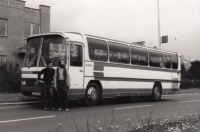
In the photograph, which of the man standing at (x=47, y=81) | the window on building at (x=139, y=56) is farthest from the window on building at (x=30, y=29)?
the man standing at (x=47, y=81)

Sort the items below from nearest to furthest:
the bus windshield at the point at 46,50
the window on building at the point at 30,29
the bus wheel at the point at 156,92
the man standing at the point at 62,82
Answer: the man standing at the point at 62,82 → the bus windshield at the point at 46,50 → the bus wheel at the point at 156,92 → the window on building at the point at 30,29

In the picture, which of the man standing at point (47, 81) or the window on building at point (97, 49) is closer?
the man standing at point (47, 81)

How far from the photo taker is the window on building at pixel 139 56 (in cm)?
1518

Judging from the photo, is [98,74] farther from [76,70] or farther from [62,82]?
[62,82]

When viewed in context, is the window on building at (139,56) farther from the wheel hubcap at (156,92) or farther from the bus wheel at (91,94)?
the bus wheel at (91,94)

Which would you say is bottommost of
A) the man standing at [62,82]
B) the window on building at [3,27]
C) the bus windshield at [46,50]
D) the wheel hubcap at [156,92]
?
the wheel hubcap at [156,92]

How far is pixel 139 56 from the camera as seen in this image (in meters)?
15.6

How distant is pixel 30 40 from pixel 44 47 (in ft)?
3.73

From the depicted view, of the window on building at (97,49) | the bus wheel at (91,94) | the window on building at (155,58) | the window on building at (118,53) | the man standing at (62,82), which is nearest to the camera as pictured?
the man standing at (62,82)

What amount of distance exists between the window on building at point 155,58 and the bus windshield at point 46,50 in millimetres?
6846

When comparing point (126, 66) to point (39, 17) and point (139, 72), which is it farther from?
point (39, 17)

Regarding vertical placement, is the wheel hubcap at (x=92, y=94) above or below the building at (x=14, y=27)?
below

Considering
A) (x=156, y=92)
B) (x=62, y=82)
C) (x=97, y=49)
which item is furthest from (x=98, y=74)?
(x=156, y=92)

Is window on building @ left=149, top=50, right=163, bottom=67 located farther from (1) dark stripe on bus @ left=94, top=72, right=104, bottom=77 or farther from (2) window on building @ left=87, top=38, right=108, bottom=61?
(1) dark stripe on bus @ left=94, top=72, right=104, bottom=77
